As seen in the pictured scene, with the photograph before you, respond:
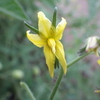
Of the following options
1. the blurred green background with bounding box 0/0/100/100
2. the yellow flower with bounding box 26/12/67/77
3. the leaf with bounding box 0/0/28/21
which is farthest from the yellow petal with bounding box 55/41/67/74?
the blurred green background with bounding box 0/0/100/100

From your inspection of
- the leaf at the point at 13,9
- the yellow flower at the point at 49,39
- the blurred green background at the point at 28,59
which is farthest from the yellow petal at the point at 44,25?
the blurred green background at the point at 28,59

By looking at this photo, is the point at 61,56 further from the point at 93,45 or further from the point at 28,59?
the point at 28,59

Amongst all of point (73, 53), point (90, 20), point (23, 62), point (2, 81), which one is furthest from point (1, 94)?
point (90, 20)

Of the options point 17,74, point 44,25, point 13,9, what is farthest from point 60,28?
point 17,74

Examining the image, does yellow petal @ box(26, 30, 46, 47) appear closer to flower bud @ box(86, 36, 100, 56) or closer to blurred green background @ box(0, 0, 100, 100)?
flower bud @ box(86, 36, 100, 56)

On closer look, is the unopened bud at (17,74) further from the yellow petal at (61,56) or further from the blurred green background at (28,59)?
the yellow petal at (61,56)

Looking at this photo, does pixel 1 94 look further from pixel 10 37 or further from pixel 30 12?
pixel 30 12
